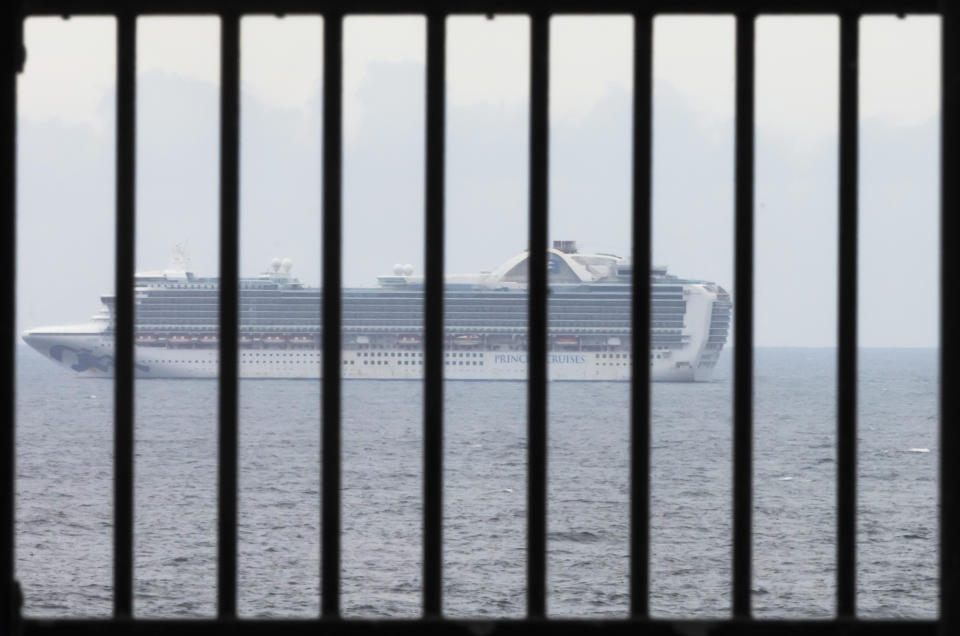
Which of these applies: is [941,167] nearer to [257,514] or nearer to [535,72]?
[535,72]

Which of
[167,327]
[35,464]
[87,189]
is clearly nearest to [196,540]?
[35,464]

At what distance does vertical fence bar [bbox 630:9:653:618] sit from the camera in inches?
47.7

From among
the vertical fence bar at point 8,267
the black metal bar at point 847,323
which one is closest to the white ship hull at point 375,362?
the black metal bar at point 847,323

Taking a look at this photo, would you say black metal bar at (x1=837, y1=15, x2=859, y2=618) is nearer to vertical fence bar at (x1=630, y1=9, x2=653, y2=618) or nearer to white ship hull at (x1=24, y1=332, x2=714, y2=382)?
vertical fence bar at (x1=630, y1=9, x2=653, y2=618)

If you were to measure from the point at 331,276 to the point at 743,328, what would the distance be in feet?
1.42

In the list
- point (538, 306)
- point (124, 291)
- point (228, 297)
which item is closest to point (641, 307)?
point (538, 306)

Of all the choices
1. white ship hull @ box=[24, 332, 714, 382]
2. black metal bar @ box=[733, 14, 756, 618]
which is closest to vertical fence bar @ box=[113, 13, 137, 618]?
black metal bar @ box=[733, 14, 756, 618]

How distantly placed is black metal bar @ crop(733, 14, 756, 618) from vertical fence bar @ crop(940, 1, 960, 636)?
19 centimetres

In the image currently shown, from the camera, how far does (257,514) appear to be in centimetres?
3516

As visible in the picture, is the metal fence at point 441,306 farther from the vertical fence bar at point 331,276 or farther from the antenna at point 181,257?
the antenna at point 181,257

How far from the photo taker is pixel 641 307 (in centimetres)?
121

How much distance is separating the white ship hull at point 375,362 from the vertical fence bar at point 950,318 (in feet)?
149

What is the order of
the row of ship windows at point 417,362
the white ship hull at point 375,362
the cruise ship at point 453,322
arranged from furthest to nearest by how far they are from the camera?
the white ship hull at point 375,362 < the row of ship windows at point 417,362 < the cruise ship at point 453,322
